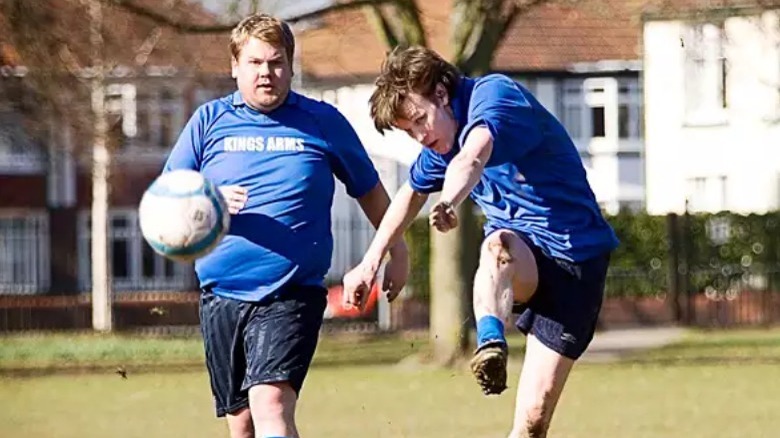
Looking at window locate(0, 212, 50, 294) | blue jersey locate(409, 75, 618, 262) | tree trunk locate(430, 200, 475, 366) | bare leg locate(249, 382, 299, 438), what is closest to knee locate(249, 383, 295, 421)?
bare leg locate(249, 382, 299, 438)

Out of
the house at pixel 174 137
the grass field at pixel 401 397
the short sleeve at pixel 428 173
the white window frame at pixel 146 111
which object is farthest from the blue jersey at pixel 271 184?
the white window frame at pixel 146 111

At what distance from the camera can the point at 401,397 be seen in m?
18.7

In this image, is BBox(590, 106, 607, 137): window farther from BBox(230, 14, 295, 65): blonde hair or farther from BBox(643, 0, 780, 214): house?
BBox(230, 14, 295, 65): blonde hair

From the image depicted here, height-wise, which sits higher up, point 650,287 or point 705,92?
point 705,92

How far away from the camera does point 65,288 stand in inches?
1811

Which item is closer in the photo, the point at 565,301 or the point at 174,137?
the point at 565,301

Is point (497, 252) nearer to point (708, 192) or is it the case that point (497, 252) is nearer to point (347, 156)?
point (347, 156)

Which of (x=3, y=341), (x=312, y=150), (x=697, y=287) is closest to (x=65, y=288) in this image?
(x=3, y=341)

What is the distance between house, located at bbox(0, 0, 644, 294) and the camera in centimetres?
3631

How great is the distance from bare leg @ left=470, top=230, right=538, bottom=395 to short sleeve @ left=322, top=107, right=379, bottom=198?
640 mm

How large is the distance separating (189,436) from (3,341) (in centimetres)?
2177

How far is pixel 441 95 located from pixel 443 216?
866 millimetres

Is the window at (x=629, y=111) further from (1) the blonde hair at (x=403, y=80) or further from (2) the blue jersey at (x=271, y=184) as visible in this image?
(1) the blonde hair at (x=403, y=80)

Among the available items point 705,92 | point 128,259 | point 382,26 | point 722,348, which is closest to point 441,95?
point 382,26
